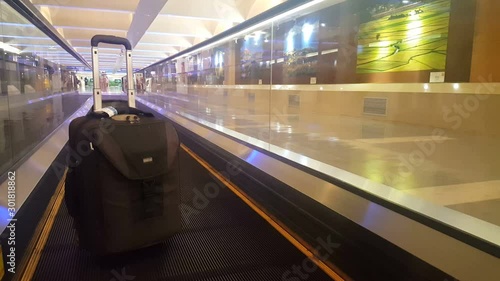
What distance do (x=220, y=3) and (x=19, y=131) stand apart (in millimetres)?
6042

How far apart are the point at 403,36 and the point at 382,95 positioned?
5.02 feet

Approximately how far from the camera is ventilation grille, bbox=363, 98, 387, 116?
28.0 feet

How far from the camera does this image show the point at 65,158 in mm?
4941

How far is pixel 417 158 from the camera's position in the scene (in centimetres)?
455

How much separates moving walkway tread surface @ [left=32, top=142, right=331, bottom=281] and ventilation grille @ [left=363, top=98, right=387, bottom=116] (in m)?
6.76

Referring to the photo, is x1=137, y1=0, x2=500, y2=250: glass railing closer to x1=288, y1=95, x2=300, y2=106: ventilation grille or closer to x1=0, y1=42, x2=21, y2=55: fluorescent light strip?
x1=288, y1=95, x2=300, y2=106: ventilation grille

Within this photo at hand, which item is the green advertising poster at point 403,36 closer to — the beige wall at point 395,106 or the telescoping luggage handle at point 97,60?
the beige wall at point 395,106

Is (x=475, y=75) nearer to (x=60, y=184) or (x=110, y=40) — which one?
(x=110, y=40)

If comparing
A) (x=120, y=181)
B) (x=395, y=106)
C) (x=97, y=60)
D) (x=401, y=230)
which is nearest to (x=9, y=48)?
(x=97, y=60)

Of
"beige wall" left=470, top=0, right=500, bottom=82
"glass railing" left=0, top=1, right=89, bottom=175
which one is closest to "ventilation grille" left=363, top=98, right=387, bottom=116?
"beige wall" left=470, top=0, right=500, bottom=82

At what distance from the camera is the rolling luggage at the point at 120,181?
2039mm

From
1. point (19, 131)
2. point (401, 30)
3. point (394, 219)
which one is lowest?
point (394, 219)

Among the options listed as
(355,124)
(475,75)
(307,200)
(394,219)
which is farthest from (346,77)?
(394,219)

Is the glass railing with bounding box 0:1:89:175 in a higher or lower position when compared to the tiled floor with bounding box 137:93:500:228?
higher
